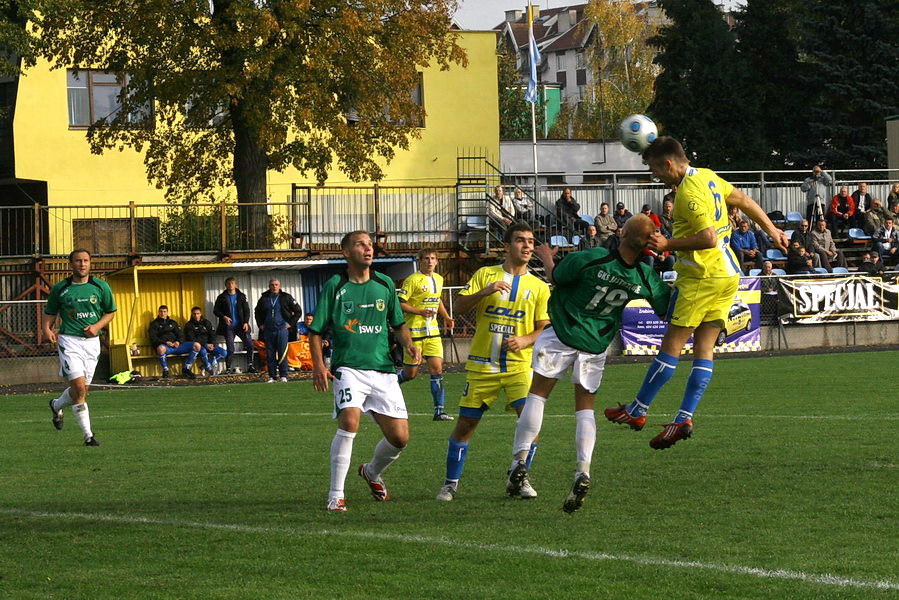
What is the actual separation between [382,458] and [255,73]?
22370 mm

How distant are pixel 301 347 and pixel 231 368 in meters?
1.52

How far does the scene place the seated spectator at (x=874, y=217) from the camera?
3394 centimetres

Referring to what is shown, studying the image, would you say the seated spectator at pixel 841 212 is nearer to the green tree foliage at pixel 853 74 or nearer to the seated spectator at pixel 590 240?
the seated spectator at pixel 590 240

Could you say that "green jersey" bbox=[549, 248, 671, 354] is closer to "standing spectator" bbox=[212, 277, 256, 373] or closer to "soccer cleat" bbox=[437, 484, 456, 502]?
"soccer cleat" bbox=[437, 484, 456, 502]

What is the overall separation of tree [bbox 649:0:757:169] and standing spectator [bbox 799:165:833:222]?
18.2 metres

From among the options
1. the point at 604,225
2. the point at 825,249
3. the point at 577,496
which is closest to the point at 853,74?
the point at 825,249

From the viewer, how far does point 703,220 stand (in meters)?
9.55

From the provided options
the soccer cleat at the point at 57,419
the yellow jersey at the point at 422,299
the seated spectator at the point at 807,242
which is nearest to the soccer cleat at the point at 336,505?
the soccer cleat at the point at 57,419

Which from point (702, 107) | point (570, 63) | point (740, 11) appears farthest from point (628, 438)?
point (570, 63)

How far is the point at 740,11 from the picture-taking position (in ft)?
195

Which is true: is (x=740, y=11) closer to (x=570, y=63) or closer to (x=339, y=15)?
(x=339, y=15)

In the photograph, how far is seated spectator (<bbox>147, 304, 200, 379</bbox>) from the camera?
1104 inches

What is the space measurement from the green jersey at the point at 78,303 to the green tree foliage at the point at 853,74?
3999 centimetres

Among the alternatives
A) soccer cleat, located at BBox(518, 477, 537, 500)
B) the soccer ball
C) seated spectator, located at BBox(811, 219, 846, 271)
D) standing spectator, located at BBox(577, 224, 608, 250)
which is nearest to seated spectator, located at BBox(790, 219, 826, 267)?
seated spectator, located at BBox(811, 219, 846, 271)
